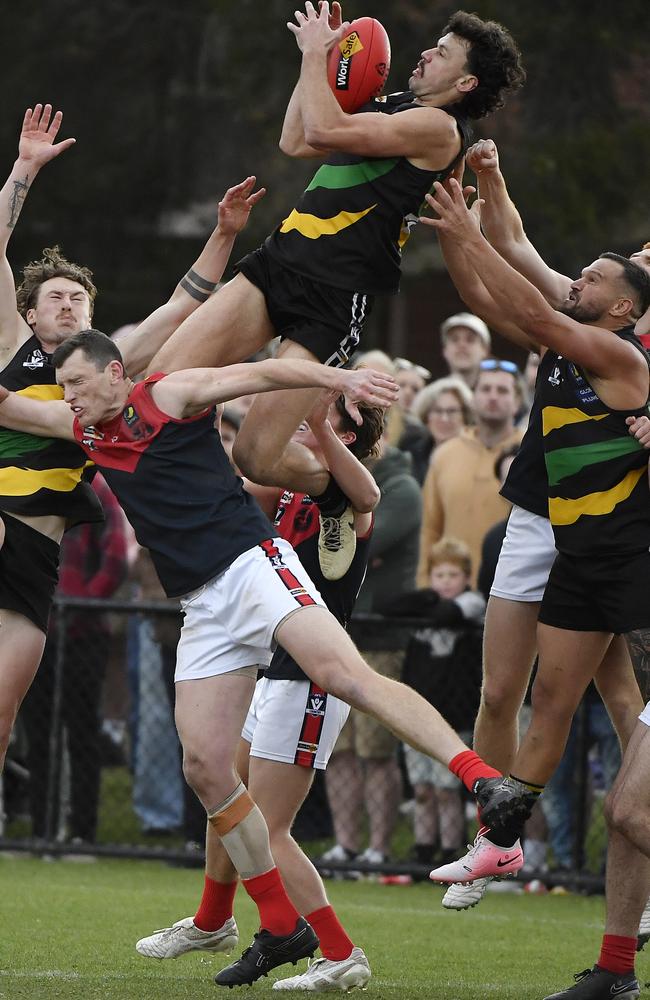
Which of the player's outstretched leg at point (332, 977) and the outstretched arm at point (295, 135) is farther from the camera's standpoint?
the outstretched arm at point (295, 135)

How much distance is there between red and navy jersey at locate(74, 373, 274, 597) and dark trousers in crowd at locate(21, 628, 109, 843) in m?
4.36

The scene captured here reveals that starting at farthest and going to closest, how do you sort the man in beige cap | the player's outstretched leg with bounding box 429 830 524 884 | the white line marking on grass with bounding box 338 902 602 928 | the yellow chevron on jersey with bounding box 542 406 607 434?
the man in beige cap
the white line marking on grass with bounding box 338 902 602 928
the yellow chevron on jersey with bounding box 542 406 607 434
the player's outstretched leg with bounding box 429 830 524 884

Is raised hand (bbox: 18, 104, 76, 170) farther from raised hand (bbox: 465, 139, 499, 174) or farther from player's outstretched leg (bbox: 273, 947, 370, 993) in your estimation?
player's outstretched leg (bbox: 273, 947, 370, 993)

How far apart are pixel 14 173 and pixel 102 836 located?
5.02m

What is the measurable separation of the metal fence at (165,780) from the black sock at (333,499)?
3124 millimetres

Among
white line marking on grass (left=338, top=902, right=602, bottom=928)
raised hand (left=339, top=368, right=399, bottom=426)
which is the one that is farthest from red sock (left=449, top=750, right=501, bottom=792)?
white line marking on grass (left=338, top=902, right=602, bottom=928)

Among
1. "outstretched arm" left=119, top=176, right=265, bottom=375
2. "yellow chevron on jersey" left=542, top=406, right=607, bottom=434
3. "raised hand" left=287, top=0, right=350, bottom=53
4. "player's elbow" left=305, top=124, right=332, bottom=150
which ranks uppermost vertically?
"raised hand" left=287, top=0, right=350, bottom=53

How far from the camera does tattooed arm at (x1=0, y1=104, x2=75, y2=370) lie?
24.8 ft

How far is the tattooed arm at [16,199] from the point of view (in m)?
7.57

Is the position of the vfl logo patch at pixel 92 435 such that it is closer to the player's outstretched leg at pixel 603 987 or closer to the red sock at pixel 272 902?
the red sock at pixel 272 902

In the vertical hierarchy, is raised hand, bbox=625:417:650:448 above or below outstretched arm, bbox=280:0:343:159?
below

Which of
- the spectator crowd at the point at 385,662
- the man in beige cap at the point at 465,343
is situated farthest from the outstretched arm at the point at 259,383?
the man in beige cap at the point at 465,343

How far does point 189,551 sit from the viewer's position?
255 inches

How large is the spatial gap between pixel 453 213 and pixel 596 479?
1222 mm
